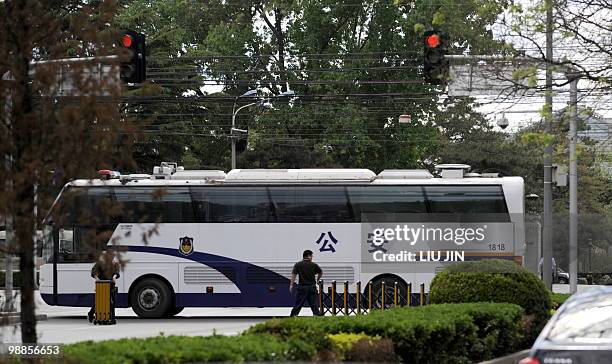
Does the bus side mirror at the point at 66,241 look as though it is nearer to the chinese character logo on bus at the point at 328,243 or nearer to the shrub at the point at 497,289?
the chinese character logo on bus at the point at 328,243

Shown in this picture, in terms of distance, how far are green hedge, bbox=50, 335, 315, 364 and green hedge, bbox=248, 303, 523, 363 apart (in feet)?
2.09

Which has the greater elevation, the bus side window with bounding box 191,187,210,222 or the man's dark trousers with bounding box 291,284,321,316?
the bus side window with bounding box 191,187,210,222

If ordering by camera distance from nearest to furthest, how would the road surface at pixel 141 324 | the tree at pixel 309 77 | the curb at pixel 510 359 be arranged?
the curb at pixel 510 359 < the road surface at pixel 141 324 < the tree at pixel 309 77

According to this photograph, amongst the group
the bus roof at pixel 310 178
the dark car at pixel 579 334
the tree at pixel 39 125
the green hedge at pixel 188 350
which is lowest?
the green hedge at pixel 188 350

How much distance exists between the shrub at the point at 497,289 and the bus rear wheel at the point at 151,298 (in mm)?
12430

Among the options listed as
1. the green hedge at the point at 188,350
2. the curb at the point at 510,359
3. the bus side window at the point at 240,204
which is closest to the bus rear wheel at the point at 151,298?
the bus side window at the point at 240,204

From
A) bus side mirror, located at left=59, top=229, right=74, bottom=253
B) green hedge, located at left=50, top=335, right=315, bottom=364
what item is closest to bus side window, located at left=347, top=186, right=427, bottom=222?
bus side mirror, located at left=59, top=229, right=74, bottom=253

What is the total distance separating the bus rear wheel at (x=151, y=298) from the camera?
101ft

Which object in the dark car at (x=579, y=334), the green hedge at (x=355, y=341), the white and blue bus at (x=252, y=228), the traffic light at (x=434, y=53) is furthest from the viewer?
the white and blue bus at (x=252, y=228)

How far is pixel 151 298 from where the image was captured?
31.0 meters

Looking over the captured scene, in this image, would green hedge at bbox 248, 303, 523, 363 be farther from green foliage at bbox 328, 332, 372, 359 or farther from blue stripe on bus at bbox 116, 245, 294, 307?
blue stripe on bus at bbox 116, 245, 294, 307

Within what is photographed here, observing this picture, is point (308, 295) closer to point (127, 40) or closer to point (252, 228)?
point (252, 228)

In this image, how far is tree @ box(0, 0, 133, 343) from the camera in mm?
9781

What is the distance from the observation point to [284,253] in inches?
1220
